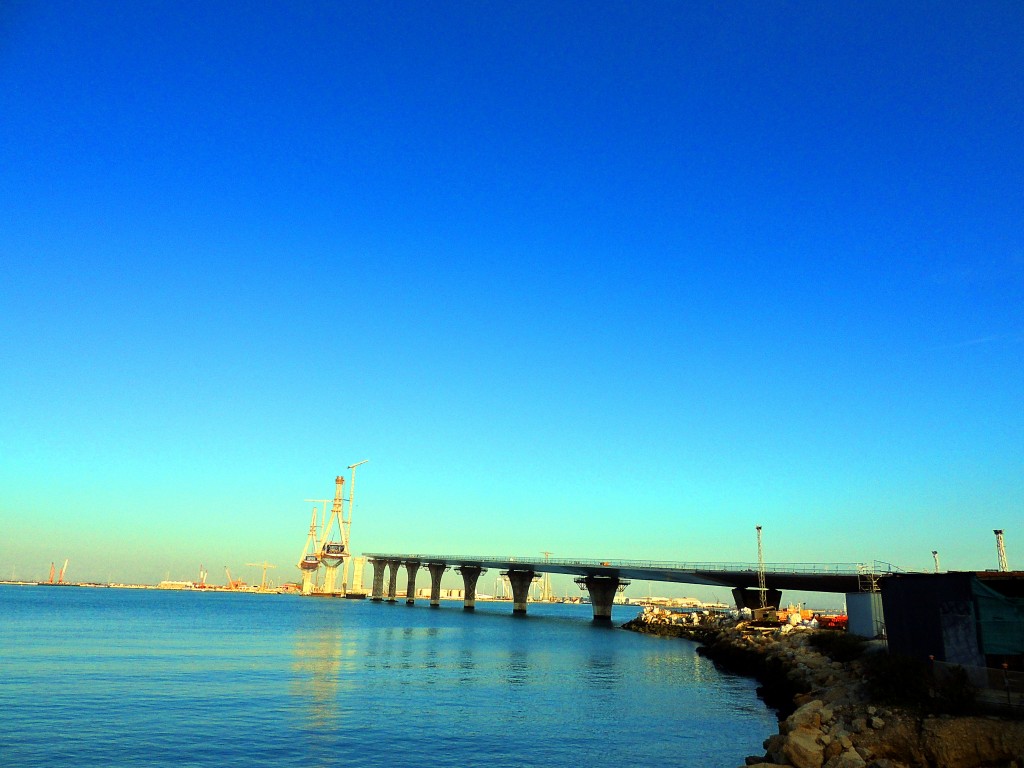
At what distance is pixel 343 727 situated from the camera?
33531 millimetres

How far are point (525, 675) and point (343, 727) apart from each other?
81.1ft

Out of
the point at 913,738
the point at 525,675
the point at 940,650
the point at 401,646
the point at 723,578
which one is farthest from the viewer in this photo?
the point at 723,578

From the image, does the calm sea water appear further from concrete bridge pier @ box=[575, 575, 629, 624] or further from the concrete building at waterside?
concrete bridge pier @ box=[575, 575, 629, 624]

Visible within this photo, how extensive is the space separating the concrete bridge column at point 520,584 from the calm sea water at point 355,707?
112 m

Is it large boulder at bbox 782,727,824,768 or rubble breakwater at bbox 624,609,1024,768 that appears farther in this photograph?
large boulder at bbox 782,727,824,768

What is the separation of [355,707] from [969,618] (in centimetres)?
2968

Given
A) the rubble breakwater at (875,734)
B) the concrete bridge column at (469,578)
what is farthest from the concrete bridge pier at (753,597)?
the concrete bridge column at (469,578)

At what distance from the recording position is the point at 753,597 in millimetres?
114250

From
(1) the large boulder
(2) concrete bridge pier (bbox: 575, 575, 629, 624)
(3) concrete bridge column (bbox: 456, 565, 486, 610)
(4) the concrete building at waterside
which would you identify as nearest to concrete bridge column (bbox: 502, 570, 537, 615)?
(3) concrete bridge column (bbox: 456, 565, 486, 610)

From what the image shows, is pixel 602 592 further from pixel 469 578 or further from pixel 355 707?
pixel 355 707

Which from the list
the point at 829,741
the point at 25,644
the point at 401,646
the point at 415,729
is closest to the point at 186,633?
the point at 25,644

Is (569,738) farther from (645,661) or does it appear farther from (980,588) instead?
(645,661)

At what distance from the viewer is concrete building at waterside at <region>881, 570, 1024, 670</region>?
28203 mm

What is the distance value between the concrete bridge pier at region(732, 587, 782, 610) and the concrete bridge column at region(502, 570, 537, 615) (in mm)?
73056
